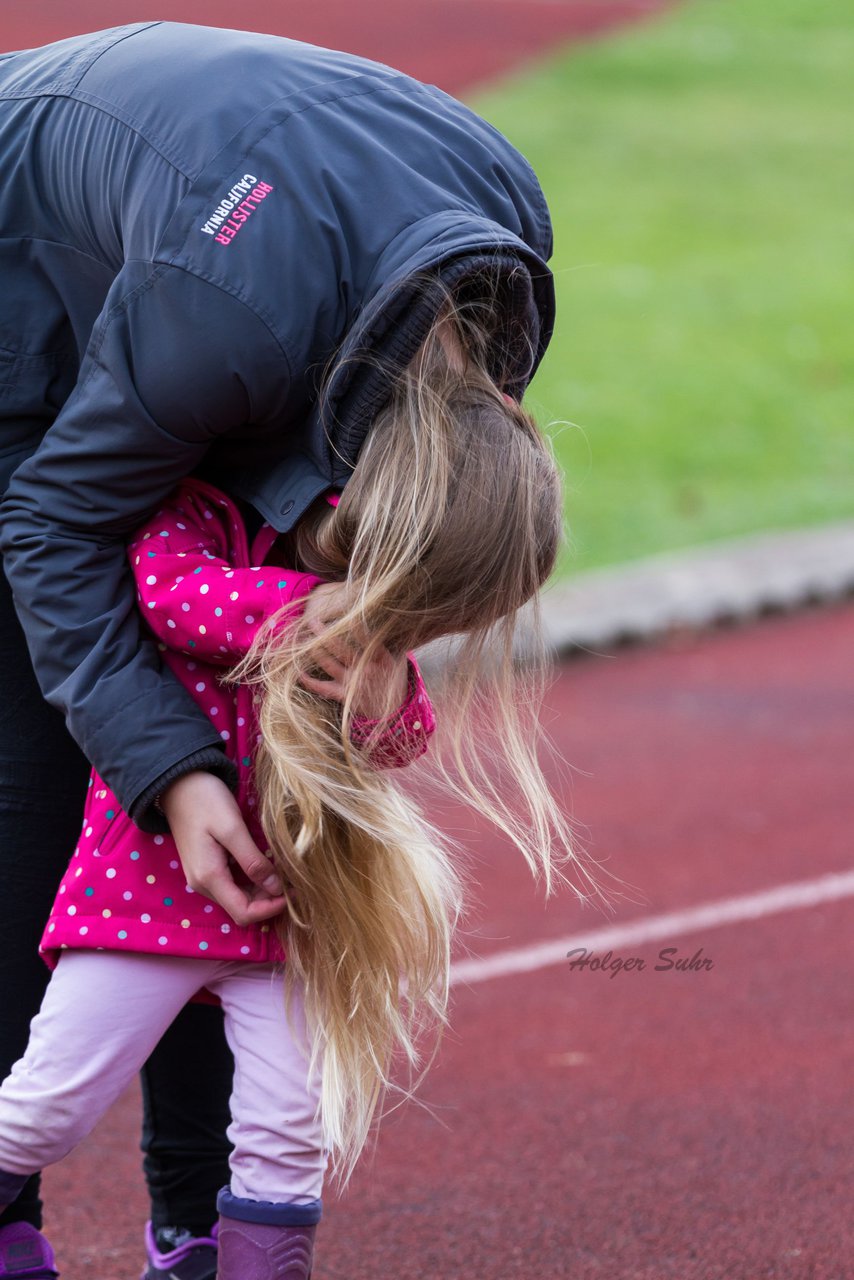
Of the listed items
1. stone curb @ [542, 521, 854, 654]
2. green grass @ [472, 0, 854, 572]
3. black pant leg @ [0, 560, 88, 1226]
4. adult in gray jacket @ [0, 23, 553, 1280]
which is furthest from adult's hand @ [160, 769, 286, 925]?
stone curb @ [542, 521, 854, 654]

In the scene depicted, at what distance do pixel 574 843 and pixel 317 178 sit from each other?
312cm

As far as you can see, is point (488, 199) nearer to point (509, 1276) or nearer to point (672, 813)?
point (509, 1276)

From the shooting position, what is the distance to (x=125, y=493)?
1.69m

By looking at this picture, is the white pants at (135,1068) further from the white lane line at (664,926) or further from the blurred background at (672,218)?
the blurred background at (672,218)

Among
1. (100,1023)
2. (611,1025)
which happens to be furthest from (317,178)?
(611,1025)

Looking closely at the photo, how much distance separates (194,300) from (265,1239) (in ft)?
3.17

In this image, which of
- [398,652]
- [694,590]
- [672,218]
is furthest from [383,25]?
[398,652]

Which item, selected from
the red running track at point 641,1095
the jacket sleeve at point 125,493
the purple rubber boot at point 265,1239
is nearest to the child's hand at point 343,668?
the jacket sleeve at point 125,493

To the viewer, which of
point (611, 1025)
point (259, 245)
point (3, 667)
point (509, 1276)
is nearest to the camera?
point (259, 245)

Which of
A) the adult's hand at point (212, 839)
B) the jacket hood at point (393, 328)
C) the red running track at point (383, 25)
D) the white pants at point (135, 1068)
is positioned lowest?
the red running track at point (383, 25)

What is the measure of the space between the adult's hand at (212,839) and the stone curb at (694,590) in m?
4.47

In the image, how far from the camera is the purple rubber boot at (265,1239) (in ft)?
5.84

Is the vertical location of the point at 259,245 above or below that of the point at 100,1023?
above

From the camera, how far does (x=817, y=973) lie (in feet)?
12.2
